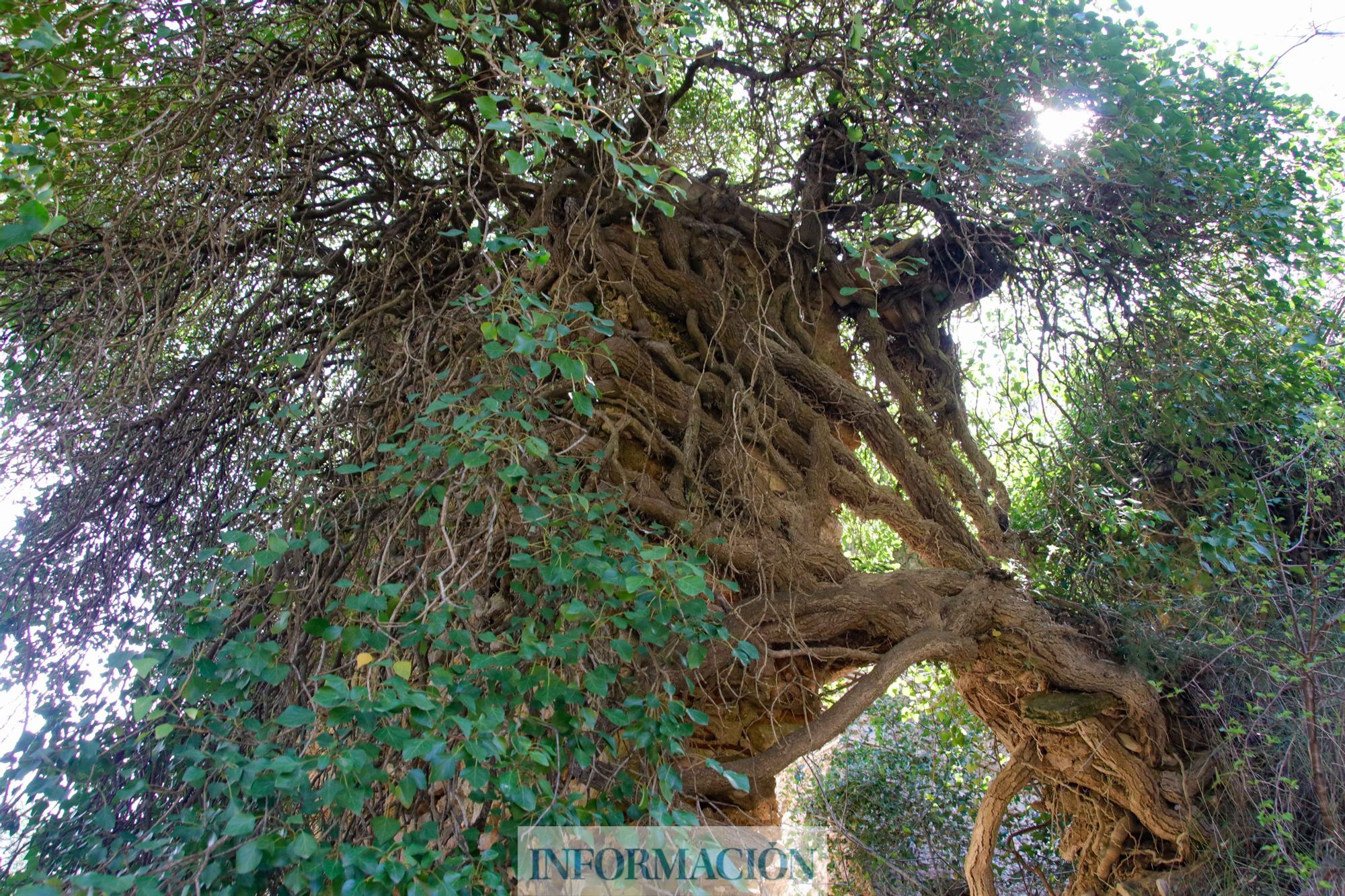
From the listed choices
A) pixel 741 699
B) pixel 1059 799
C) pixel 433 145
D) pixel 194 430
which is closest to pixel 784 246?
pixel 433 145

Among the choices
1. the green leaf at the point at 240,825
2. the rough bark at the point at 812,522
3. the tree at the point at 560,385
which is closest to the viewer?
the green leaf at the point at 240,825

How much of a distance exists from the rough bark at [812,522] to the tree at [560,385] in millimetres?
20

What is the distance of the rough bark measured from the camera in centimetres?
280

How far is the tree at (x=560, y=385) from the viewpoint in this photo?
5.87 ft

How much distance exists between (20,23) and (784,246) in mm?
2821

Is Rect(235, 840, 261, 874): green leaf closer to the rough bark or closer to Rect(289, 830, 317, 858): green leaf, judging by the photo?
Rect(289, 830, 317, 858): green leaf

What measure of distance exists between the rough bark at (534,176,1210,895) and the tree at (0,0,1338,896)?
0.8 inches

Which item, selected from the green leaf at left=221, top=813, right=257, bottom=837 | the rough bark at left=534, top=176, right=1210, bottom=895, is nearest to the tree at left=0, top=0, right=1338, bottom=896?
the rough bark at left=534, top=176, right=1210, bottom=895

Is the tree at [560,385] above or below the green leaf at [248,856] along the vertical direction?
above

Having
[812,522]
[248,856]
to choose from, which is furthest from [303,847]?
[812,522]

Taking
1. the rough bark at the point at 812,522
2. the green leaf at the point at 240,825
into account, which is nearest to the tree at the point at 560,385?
the rough bark at the point at 812,522

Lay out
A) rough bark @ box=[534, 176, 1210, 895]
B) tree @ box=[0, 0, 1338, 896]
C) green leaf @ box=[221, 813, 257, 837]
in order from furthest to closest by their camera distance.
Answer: rough bark @ box=[534, 176, 1210, 895] → tree @ box=[0, 0, 1338, 896] → green leaf @ box=[221, 813, 257, 837]

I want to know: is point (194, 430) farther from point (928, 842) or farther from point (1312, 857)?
point (928, 842)

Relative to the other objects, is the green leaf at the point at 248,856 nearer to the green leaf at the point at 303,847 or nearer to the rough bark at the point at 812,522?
the green leaf at the point at 303,847
